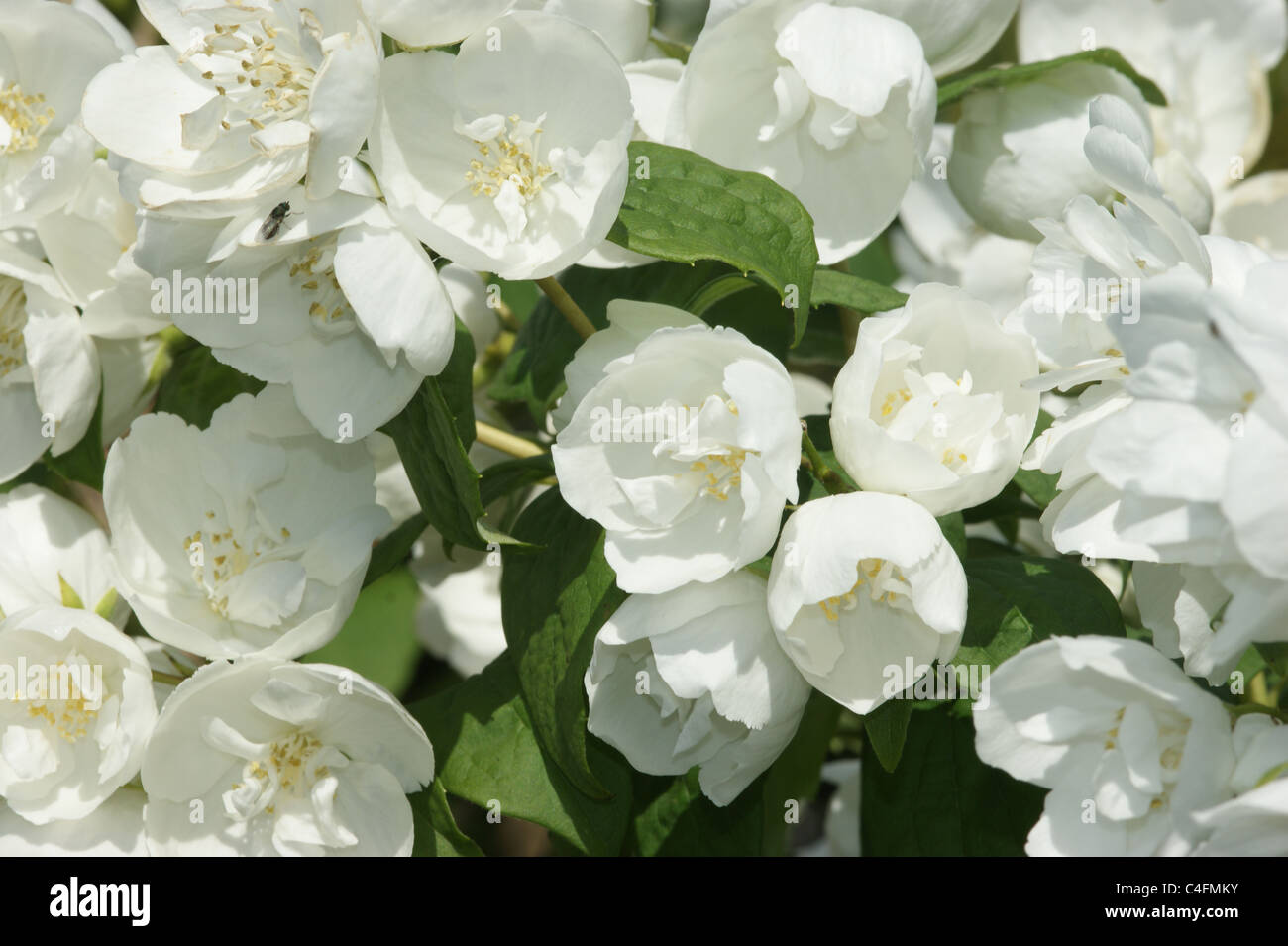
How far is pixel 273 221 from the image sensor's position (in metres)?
0.91

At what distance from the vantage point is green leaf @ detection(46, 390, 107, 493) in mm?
1202

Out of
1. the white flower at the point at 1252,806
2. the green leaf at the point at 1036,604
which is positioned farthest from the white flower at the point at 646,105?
the white flower at the point at 1252,806

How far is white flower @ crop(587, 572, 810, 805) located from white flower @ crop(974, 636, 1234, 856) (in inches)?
6.4

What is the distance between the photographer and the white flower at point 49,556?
111 cm

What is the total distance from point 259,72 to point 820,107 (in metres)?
0.50

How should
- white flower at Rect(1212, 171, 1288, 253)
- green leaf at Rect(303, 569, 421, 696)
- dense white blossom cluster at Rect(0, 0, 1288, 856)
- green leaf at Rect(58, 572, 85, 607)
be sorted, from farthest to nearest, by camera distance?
green leaf at Rect(303, 569, 421, 696) → white flower at Rect(1212, 171, 1288, 253) → green leaf at Rect(58, 572, 85, 607) → dense white blossom cluster at Rect(0, 0, 1288, 856)

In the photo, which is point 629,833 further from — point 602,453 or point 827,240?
point 827,240

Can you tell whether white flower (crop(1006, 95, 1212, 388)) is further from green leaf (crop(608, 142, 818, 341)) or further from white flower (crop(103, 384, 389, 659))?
white flower (crop(103, 384, 389, 659))

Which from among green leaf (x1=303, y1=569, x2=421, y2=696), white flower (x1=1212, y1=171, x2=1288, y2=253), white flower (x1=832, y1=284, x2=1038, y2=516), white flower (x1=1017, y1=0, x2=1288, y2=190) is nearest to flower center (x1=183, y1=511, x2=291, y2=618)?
white flower (x1=832, y1=284, x2=1038, y2=516)

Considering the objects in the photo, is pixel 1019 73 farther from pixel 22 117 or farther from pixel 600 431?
pixel 22 117

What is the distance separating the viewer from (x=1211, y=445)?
0.77m

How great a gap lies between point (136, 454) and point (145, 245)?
241 mm

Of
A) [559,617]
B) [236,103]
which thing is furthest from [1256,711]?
[236,103]
